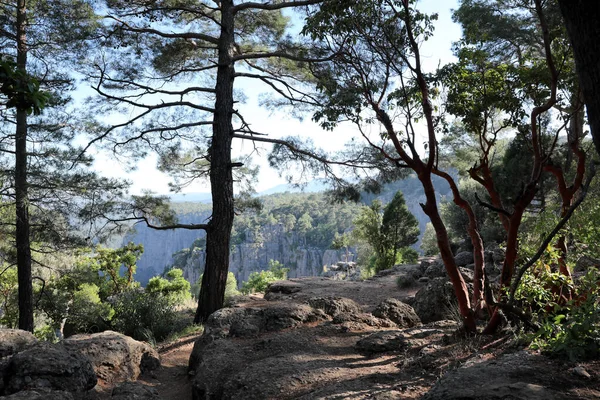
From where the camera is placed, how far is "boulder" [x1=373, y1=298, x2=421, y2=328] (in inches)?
229

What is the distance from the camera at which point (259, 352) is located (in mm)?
4523

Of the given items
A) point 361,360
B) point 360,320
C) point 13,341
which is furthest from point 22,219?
point 361,360

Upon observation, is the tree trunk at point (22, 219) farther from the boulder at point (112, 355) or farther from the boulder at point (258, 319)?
the boulder at point (258, 319)

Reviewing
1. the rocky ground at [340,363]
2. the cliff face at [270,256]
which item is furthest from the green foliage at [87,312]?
the cliff face at [270,256]

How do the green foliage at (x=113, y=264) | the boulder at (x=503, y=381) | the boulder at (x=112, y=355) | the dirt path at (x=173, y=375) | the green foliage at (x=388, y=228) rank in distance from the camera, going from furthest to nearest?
1. the green foliage at (x=388, y=228)
2. the green foliage at (x=113, y=264)
3. the dirt path at (x=173, y=375)
4. the boulder at (x=112, y=355)
5. the boulder at (x=503, y=381)

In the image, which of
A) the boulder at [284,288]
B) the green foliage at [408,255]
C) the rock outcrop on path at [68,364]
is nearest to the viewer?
the rock outcrop on path at [68,364]

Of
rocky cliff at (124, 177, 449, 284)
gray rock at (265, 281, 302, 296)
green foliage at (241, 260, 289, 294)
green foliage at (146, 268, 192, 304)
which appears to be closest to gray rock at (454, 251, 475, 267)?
gray rock at (265, 281, 302, 296)

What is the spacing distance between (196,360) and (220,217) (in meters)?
3.36

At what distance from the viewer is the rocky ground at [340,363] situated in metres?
2.39

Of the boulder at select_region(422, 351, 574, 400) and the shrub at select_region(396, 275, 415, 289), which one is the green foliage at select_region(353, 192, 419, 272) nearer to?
the shrub at select_region(396, 275, 415, 289)

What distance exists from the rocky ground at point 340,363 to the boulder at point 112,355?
0.01 metres


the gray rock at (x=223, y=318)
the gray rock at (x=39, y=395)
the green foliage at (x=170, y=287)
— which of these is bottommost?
the green foliage at (x=170, y=287)

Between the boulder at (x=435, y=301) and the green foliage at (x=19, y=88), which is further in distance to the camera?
the boulder at (x=435, y=301)

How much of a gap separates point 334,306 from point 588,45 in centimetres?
490
